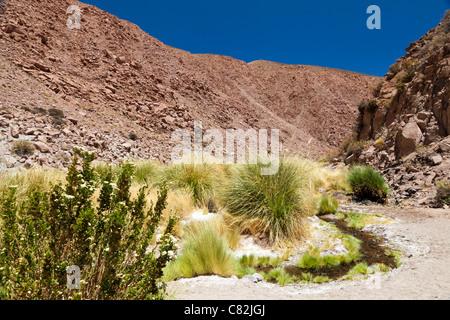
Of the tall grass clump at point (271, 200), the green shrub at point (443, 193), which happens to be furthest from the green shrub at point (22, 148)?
the green shrub at point (443, 193)

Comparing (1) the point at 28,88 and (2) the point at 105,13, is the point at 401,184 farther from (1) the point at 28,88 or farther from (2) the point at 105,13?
(2) the point at 105,13

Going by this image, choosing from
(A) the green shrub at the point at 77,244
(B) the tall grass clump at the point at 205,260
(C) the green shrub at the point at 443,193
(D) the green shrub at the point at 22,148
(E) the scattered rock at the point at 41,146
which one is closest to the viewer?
(A) the green shrub at the point at 77,244

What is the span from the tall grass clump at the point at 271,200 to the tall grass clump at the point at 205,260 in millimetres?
1618

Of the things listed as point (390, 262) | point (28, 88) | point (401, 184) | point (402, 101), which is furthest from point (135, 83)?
point (390, 262)

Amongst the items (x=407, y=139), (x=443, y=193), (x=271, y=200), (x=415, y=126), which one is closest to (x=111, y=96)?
(x=271, y=200)

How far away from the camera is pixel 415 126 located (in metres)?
10.4

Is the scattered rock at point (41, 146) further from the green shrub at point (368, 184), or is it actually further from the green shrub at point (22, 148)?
the green shrub at point (368, 184)

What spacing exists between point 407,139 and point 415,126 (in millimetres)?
673

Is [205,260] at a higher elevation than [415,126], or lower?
lower

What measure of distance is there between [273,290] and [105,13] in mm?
35087

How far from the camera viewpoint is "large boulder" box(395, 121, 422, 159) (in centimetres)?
1010

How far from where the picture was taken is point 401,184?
8969mm

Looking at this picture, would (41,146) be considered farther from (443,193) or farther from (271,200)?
(443,193)

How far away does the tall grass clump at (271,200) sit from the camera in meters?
5.27
